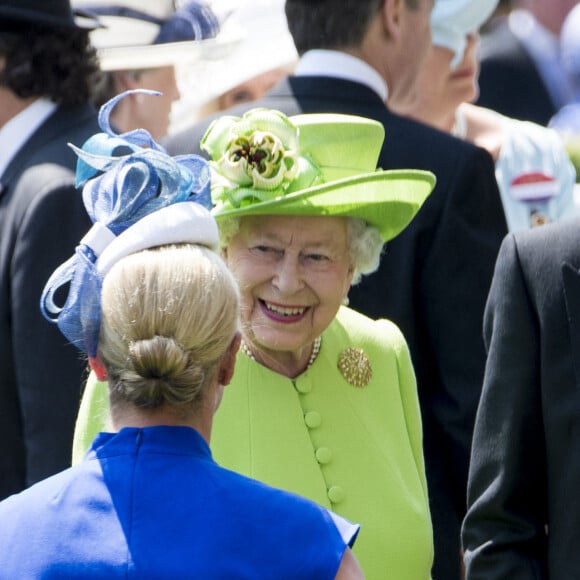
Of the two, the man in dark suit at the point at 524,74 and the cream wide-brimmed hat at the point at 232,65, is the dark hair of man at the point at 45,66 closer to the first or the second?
the cream wide-brimmed hat at the point at 232,65

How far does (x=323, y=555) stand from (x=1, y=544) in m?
0.54

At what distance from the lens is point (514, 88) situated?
8.68 metres

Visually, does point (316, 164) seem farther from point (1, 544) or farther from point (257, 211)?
point (1, 544)

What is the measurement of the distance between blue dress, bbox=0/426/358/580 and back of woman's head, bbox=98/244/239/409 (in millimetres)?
75

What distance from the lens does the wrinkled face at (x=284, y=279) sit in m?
3.60

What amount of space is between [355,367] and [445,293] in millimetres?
535

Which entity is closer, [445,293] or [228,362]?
[228,362]

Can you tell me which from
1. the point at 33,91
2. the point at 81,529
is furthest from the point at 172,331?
the point at 33,91

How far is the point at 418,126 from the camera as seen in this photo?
14.2 feet

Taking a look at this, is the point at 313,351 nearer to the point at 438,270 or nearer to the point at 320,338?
the point at 320,338

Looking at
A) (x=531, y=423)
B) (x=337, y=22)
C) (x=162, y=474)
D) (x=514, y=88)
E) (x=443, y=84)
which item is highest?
(x=337, y=22)

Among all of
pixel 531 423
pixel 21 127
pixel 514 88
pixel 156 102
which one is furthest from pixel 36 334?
pixel 514 88

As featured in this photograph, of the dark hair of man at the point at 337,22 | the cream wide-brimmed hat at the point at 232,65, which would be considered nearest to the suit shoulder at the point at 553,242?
the dark hair of man at the point at 337,22

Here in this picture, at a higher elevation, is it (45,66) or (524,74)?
(45,66)
